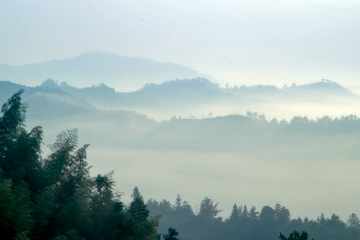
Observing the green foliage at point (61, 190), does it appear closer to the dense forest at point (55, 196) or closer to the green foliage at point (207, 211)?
the dense forest at point (55, 196)

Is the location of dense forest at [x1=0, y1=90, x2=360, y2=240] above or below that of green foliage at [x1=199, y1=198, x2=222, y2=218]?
below

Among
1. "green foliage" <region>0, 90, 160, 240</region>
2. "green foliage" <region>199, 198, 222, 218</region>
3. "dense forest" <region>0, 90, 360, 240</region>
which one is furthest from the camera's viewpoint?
"green foliage" <region>199, 198, 222, 218</region>

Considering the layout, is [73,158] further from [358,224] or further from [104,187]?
[358,224]

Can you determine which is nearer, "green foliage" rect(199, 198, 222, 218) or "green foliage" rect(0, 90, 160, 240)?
"green foliage" rect(0, 90, 160, 240)

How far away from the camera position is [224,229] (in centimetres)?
6806

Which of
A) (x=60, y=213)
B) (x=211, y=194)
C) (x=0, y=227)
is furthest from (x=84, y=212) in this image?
(x=211, y=194)

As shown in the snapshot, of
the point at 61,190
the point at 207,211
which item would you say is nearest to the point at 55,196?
the point at 61,190

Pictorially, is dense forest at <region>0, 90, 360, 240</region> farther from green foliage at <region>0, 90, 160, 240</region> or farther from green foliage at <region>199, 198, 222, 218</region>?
green foliage at <region>199, 198, 222, 218</region>

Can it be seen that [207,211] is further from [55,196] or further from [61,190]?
[55,196]

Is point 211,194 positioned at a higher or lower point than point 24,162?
higher

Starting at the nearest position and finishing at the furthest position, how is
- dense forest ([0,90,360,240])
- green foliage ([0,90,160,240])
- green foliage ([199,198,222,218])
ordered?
dense forest ([0,90,360,240]), green foliage ([0,90,160,240]), green foliage ([199,198,222,218])

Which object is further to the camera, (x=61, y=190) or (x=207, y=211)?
(x=207, y=211)

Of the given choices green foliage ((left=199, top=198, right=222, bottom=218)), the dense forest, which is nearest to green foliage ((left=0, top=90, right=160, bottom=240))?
the dense forest

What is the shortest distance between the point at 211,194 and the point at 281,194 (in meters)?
29.6
